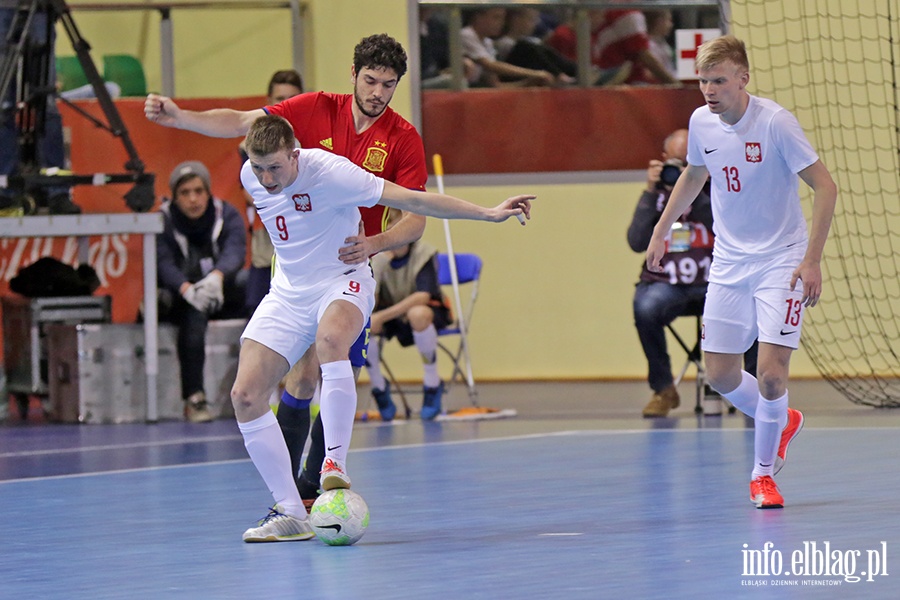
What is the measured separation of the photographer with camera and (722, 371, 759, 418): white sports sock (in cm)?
336

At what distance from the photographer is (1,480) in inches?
299

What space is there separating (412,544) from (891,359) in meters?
7.47

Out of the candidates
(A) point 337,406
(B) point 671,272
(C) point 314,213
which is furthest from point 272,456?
(B) point 671,272

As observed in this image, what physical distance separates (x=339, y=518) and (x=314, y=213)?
1116mm

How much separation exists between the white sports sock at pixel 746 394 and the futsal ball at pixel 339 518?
1.94 metres

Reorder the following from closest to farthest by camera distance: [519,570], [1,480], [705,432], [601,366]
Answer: [519,570]
[1,480]
[705,432]
[601,366]

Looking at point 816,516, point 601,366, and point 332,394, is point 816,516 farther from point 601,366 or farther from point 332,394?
point 601,366

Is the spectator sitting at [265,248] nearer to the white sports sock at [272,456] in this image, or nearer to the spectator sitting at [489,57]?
the spectator sitting at [489,57]

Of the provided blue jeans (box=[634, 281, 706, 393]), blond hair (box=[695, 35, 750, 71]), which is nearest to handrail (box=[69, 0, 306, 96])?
blue jeans (box=[634, 281, 706, 393])

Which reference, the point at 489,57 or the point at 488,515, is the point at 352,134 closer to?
the point at 488,515

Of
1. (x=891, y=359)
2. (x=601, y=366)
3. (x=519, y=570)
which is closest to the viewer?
(x=519, y=570)

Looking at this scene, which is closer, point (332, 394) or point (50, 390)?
point (332, 394)

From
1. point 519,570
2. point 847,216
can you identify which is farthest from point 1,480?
point 847,216

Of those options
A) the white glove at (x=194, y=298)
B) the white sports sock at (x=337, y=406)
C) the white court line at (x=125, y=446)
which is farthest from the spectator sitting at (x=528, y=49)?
the white sports sock at (x=337, y=406)
